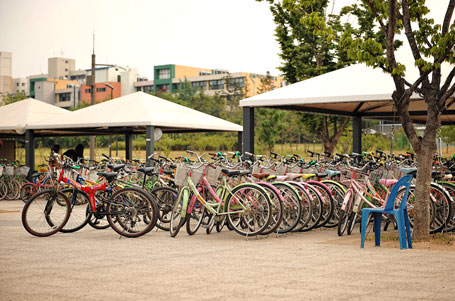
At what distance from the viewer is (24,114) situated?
19.1m

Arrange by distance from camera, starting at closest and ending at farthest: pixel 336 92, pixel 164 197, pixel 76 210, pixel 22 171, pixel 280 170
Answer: pixel 76 210
pixel 164 197
pixel 280 170
pixel 336 92
pixel 22 171

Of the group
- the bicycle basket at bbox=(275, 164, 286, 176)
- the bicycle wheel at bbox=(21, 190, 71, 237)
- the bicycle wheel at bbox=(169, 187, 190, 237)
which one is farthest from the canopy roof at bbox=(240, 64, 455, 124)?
the bicycle wheel at bbox=(21, 190, 71, 237)

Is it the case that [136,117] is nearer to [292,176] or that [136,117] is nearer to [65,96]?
[292,176]

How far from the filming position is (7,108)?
787 inches

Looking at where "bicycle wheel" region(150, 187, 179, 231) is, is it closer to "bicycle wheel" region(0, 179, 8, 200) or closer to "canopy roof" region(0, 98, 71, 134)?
"bicycle wheel" region(0, 179, 8, 200)

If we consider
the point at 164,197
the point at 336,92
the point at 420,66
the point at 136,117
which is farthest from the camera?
the point at 136,117

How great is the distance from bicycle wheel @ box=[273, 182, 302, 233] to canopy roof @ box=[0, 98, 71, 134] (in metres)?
11.5

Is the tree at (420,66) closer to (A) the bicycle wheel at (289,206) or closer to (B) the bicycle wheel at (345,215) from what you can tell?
(B) the bicycle wheel at (345,215)

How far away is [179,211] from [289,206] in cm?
150

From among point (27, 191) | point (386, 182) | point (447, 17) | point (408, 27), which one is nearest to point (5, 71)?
point (27, 191)

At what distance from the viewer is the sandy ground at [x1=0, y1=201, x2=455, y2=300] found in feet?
16.6

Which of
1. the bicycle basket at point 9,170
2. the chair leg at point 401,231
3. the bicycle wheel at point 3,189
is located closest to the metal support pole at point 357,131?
the bicycle basket at point 9,170

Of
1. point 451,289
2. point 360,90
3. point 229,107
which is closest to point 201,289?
point 451,289

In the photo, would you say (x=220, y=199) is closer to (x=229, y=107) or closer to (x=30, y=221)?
(x=30, y=221)
